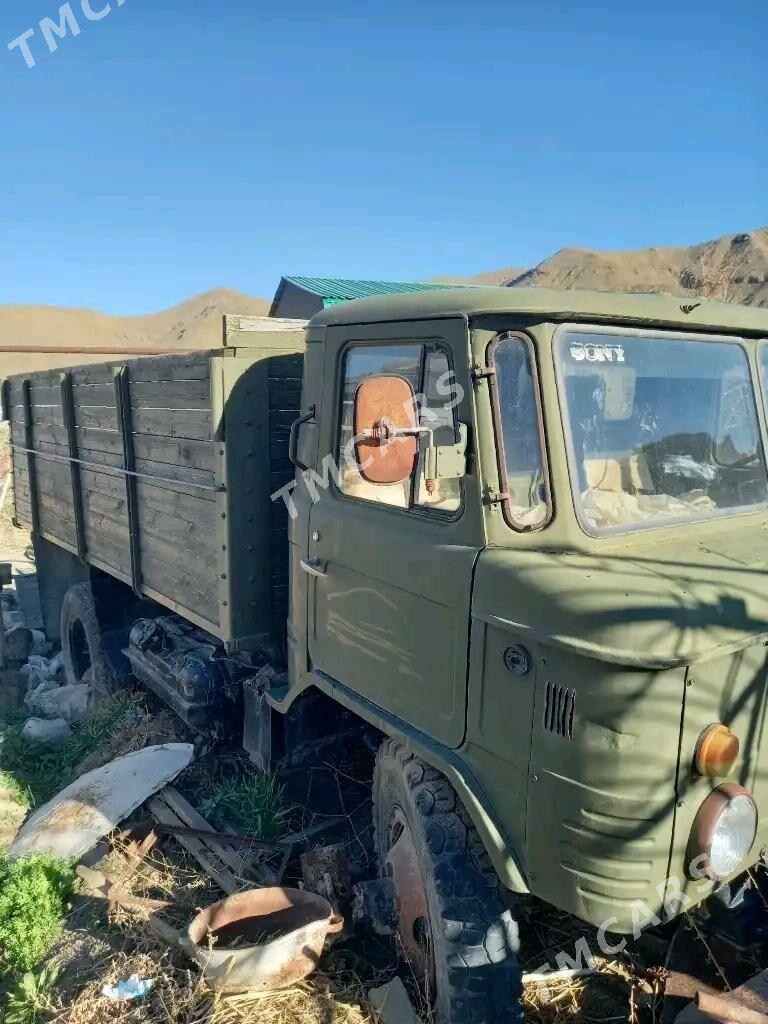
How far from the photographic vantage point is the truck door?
102 inches

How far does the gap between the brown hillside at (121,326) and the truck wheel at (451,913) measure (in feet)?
145

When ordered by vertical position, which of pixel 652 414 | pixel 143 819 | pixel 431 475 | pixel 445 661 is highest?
pixel 652 414

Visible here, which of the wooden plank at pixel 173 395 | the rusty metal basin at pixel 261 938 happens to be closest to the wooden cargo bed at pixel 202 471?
the wooden plank at pixel 173 395

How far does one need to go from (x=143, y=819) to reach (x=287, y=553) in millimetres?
1686

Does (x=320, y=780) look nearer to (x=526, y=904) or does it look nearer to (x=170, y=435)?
(x=526, y=904)

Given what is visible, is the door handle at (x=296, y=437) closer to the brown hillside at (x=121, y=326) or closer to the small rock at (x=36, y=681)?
the small rock at (x=36, y=681)

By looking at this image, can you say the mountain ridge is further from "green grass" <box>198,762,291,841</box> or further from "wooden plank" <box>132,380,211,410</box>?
"green grass" <box>198,762,291,841</box>

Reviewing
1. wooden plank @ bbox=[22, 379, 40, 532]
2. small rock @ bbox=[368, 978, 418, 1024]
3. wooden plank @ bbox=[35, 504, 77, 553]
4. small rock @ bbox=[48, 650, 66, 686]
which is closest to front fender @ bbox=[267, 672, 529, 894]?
small rock @ bbox=[368, 978, 418, 1024]

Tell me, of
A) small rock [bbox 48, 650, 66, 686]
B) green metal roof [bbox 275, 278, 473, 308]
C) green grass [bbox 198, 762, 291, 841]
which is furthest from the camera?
green metal roof [bbox 275, 278, 473, 308]

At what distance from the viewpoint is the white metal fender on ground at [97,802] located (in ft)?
13.2

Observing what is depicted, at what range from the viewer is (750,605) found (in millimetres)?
2258

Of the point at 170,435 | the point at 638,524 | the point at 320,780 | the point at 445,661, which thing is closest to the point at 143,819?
the point at 320,780

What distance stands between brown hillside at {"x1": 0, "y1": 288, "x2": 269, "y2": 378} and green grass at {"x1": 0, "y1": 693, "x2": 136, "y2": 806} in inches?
1617

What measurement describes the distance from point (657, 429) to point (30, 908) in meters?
3.25
